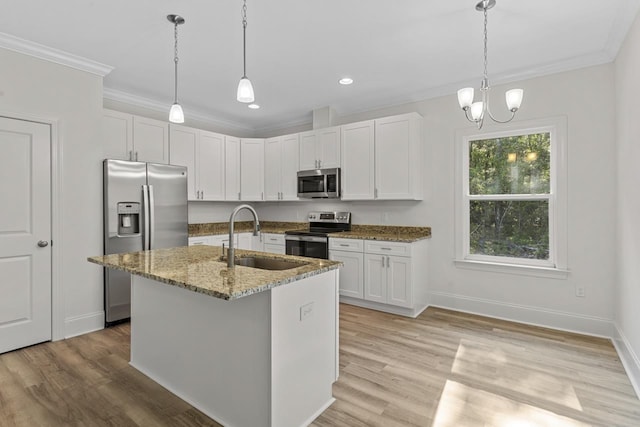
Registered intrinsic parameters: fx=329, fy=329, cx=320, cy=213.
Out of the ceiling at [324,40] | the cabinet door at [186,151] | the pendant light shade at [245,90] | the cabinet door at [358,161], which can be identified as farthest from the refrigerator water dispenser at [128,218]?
the cabinet door at [358,161]

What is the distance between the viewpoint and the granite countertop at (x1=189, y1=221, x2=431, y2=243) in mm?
4055

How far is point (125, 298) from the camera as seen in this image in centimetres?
363

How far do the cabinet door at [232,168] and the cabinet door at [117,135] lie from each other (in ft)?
4.71

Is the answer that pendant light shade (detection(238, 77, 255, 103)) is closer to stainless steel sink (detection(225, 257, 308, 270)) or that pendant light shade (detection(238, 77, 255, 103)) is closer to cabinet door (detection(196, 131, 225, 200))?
stainless steel sink (detection(225, 257, 308, 270))

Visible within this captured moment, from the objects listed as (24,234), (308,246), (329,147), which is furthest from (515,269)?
(24,234)

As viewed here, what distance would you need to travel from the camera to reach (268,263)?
2469 mm

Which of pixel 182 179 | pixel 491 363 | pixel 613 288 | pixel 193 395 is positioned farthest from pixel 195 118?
pixel 613 288

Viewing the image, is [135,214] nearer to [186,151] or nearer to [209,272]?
[186,151]

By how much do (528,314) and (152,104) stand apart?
17.4 ft

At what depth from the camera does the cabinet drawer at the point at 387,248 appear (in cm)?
383

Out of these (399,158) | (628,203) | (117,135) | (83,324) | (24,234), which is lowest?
(83,324)

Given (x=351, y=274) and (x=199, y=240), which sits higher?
(x=199, y=240)

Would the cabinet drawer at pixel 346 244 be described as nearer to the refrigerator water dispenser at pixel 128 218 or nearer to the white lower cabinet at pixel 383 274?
the white lower cabinet at pixel 383 274

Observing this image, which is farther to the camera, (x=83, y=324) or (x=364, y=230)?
(x=364, y=230)
